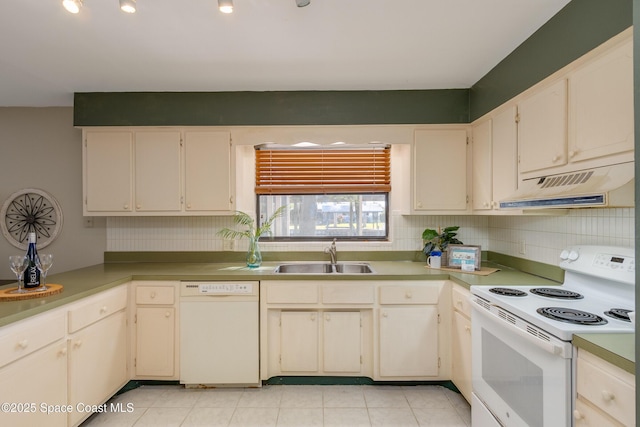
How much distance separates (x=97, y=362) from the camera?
6.87ft

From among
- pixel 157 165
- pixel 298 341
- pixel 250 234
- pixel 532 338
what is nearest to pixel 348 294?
pixel 298 341

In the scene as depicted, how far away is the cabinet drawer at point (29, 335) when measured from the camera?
4.84 ft

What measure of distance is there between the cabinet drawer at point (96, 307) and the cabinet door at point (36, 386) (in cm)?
14

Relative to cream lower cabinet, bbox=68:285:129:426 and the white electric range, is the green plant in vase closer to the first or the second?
cream lower cabinet, bbox=68:285:129:426

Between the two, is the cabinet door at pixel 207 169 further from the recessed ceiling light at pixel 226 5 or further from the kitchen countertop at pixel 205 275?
the recessed ceiling light at pixel 226 5

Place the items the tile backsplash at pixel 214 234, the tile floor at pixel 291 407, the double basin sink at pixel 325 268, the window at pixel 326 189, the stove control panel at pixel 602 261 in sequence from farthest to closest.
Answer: the window at pixel 326 189 → the tile backsplash at pixel 214 234 → the double basin sink at pixel 325 268 → the tile floor at pixel 291 407 → the stove control panel at pixel 602 261

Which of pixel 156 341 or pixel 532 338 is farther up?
pixel 532 338

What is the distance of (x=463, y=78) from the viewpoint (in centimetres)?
258

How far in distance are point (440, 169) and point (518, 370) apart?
66.2 inches

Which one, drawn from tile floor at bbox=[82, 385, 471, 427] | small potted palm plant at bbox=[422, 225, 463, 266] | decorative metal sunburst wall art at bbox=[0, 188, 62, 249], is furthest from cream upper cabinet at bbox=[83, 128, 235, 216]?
small potted palm plant at bbox=[422, 225, 463, 266]

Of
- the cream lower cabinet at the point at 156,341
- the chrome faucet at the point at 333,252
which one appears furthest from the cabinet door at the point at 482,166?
the cream lower cabinet at the point at 156,341

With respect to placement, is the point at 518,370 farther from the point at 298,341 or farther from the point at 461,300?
the point at 298,341

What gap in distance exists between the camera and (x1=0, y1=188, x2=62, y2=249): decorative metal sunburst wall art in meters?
3.03

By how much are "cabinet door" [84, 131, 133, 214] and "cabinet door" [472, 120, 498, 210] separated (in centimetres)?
290
